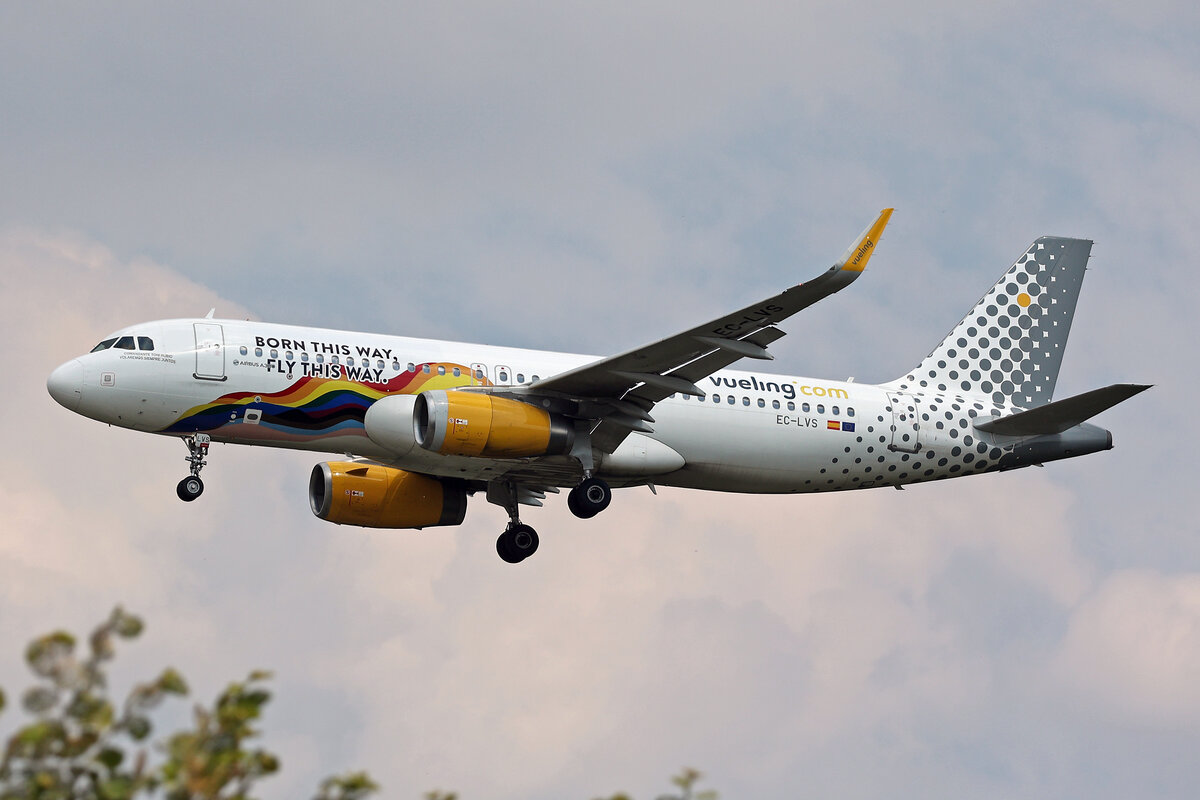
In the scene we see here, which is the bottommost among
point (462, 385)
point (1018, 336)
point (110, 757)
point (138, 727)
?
point (110, 757)

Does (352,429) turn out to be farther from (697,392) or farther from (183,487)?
(697,392)

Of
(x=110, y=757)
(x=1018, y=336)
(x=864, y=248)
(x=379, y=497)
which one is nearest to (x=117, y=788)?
(x=110, y=757)

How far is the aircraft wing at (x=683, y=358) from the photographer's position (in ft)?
108

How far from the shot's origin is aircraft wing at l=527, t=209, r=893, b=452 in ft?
108

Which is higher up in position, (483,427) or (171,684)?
(483,427)

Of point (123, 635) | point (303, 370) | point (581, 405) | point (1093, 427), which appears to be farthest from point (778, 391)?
point (123, 635)

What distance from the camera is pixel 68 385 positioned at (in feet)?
124

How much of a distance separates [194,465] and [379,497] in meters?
6.86

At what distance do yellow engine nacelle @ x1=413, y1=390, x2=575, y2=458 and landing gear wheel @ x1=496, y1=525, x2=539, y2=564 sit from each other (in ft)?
22.3

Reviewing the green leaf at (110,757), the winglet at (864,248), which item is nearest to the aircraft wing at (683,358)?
the winglet at (864,248)

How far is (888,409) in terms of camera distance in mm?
43750

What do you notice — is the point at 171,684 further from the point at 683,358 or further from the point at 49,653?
the point at 683,358

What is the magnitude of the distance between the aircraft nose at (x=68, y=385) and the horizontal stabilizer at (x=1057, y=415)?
2301 centimetres

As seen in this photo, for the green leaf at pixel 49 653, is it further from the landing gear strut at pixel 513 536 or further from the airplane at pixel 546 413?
the landing gear strut at pixel 513 536
